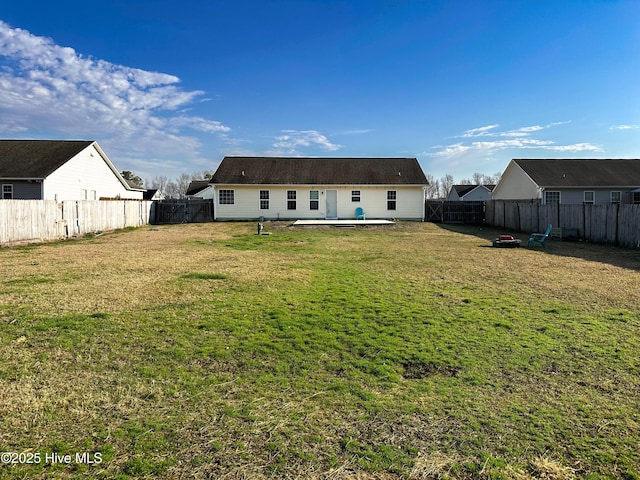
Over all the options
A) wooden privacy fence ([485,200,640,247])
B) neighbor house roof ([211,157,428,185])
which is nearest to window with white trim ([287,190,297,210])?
neighbor house roof ([211,157,428,185])

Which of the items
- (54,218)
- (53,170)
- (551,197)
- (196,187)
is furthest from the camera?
(196,187)

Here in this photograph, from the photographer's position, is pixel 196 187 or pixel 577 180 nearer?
pixel 577 180

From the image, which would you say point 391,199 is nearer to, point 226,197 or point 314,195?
point 314,195

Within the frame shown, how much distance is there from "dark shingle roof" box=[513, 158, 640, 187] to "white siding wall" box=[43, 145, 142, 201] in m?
30.1

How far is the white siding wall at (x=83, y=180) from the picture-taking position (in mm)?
23719

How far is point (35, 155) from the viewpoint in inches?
983

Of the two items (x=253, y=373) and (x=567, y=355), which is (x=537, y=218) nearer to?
(x=567, y=355)

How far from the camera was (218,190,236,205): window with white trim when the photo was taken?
95.7ft

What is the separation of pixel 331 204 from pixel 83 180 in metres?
16.6

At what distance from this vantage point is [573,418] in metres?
3.29

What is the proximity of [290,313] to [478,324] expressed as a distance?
2.73 m

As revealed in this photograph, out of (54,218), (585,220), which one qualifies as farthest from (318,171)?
(585,220)

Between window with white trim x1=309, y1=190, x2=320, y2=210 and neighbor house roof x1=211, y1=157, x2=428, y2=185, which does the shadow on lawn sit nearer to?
neighbor house roof x1=211, y1=157, x2=428, y2=185

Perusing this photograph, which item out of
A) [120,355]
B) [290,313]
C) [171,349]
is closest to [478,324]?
[290,313]
